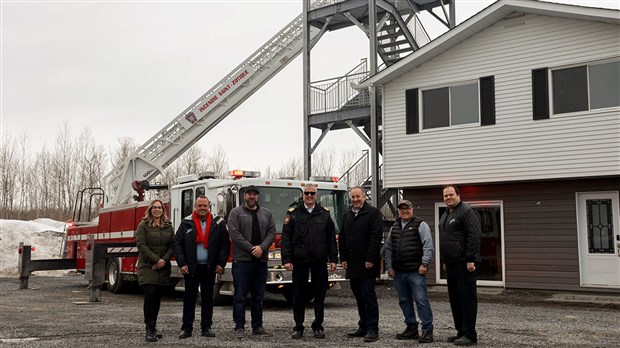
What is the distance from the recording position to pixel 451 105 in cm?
1683

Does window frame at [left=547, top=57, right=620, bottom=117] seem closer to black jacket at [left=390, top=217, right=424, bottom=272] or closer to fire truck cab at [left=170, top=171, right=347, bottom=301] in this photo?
fire truck cab at [left=170, top=171, right=347, bottom=301]

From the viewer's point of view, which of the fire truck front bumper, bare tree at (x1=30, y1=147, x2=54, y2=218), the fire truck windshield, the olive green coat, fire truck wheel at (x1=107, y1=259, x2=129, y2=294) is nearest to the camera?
the olive green coat

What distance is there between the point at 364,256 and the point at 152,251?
2.76 m

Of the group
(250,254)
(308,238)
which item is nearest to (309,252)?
(308,238)

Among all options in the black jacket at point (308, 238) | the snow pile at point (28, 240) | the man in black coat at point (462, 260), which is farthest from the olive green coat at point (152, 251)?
the snow pile at point (28, 240)

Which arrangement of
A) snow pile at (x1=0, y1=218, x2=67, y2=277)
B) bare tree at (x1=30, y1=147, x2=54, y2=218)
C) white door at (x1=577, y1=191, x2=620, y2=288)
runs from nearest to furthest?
white door at (x1=577, y1=191, x2=620, y2=288)
snow pile at (x1=0, y1=218, x2=67, y2=277)
bare tree at (x1=30, y1=147, x2=54, y2=218)

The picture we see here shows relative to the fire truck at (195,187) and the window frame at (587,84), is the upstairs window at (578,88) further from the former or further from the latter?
the fire truck at (195,187)

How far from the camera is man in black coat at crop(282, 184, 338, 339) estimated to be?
8602mm

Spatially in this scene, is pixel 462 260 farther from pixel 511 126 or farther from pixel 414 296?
pixel 511 126

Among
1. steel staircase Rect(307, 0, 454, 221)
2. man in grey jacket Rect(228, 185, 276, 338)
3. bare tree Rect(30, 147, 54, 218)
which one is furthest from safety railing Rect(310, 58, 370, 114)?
bare tree Rect(30, 147, 54, 218)

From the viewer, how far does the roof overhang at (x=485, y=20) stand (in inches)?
570

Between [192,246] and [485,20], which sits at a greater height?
[485,20]

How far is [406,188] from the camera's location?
17.6m

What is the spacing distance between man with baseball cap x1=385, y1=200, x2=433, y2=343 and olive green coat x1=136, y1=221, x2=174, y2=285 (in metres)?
2.95
